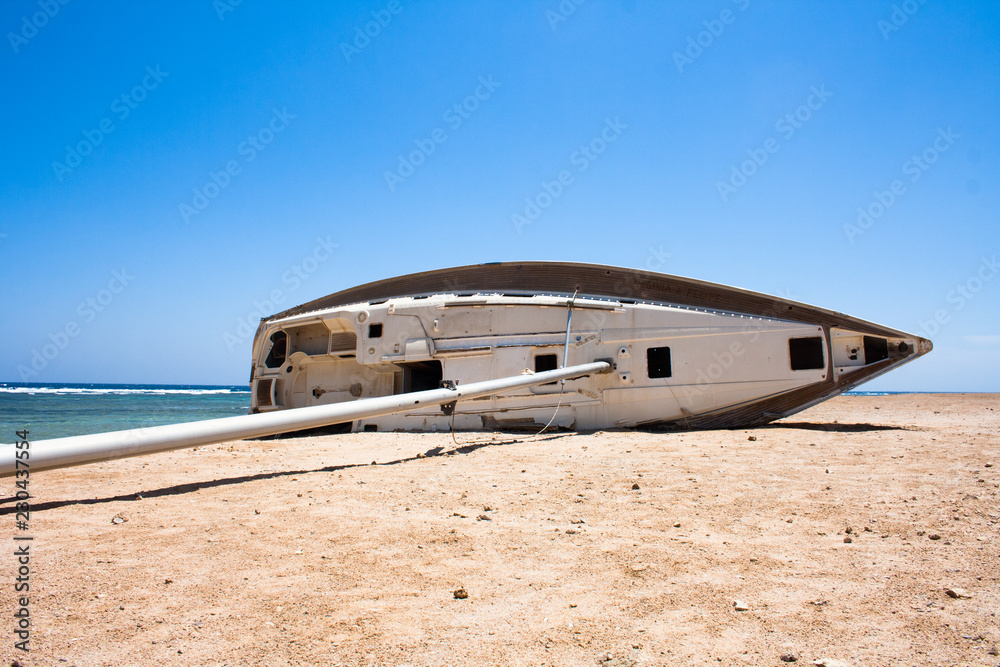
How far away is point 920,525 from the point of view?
3.10 m

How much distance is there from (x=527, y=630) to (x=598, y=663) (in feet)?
1.07

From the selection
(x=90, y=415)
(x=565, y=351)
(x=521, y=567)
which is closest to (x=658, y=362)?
(x=565, y=351)

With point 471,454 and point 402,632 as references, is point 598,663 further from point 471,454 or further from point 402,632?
point 471,454

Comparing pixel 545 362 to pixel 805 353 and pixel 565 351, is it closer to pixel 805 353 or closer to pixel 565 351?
pixel 565 351

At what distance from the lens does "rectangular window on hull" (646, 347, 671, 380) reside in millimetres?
10047

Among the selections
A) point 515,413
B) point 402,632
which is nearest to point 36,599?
point 402,632

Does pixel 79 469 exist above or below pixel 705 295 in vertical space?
below

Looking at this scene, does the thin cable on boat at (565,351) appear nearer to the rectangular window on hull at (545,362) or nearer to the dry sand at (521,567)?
the rectangular window on hull at (545,362)

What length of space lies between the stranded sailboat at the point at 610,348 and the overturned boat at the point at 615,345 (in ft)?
0.07

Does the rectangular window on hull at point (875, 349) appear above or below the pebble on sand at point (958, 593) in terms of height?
above

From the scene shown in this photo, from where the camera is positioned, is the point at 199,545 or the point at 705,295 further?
the point at 705,295

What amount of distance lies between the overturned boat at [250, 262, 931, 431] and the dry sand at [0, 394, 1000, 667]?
4.70 meters

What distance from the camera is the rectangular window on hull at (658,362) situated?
33.0 ft

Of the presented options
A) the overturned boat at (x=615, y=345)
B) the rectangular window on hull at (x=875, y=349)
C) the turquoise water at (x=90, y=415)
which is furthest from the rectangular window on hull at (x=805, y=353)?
the turquoise water at (x=90, y=415)
